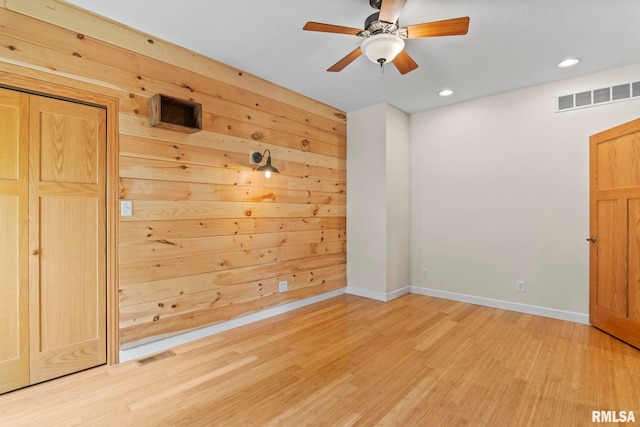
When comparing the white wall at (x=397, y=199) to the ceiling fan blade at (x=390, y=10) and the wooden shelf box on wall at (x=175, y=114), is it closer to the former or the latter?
the ceiling fan blade at (x=390, y=10)

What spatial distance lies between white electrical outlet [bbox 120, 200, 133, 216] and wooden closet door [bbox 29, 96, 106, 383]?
12cm

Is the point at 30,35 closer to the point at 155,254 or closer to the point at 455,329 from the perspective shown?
the point at 155,254

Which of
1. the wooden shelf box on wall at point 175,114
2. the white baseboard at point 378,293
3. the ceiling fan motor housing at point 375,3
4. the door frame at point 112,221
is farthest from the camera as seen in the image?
the white baseboard at point 378,293

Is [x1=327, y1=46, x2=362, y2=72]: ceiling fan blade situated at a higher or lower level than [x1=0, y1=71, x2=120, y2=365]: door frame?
higher

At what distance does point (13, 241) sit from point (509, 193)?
15.5ft

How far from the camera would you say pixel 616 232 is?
3053 millimetres

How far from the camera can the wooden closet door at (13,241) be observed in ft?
6.84

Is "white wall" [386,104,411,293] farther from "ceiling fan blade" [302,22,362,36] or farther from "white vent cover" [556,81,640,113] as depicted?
"ceiling fan blade" [302,22,362,36]

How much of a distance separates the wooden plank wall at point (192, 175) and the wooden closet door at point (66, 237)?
16cm

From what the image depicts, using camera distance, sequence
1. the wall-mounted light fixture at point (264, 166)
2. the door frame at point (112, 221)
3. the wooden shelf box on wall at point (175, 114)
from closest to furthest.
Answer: the door frame at point (112, 221) → the wooden shelf box on wall at point (175, 114) → the wall-mounted light fixture at point (264, 166)

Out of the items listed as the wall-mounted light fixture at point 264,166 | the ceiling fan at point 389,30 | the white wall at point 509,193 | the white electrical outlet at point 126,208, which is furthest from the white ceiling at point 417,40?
the white electrical outlet at point 126,208

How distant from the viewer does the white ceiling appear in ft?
7.55

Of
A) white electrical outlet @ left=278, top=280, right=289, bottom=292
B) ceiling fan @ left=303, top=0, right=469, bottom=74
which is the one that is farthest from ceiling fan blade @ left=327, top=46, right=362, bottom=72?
white electrical outlet @ left=278, top=280, right=289, bottom=292

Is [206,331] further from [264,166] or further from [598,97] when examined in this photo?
[598,97]
